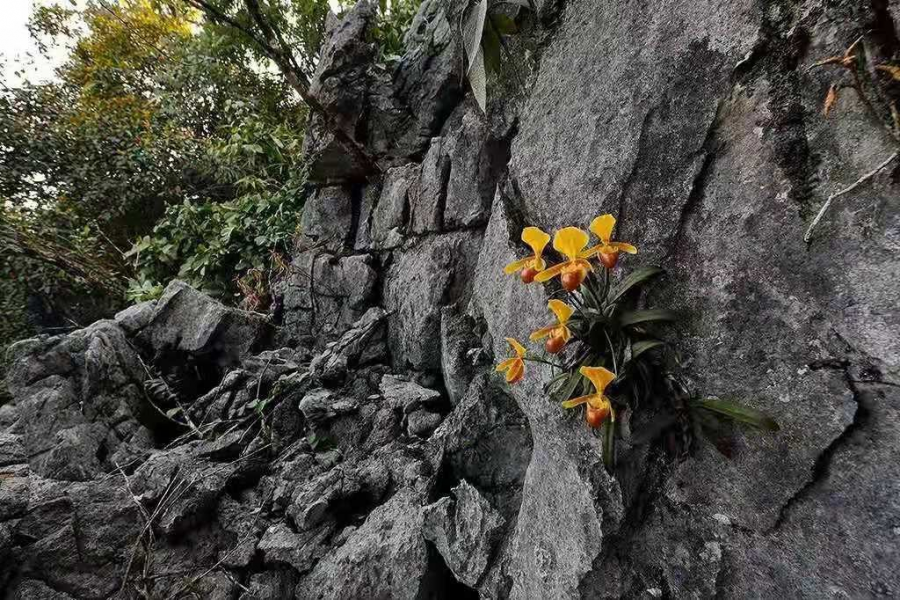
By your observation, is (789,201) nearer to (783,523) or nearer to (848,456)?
(848,456)

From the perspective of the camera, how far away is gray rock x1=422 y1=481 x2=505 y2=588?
2.02 m

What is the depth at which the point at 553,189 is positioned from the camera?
213 cm

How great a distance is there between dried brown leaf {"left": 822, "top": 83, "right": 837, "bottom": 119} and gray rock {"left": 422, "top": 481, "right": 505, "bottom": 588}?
2113 millimetres

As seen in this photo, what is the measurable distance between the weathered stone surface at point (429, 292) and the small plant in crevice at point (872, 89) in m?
2.34

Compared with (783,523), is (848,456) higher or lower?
higher

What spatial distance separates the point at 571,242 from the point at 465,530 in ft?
5.44

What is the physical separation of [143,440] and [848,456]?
4.61 metres

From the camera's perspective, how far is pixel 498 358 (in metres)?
2.56

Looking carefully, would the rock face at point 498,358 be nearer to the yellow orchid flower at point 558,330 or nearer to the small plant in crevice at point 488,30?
the small plant in crevice at point 488,30

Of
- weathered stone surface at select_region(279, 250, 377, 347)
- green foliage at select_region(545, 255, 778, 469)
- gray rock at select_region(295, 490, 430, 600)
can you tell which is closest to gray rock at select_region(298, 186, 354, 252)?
weathered stone surface at select_region(279, 250, 377, 347)

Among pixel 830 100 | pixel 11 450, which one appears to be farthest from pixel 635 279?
pixel 11 450

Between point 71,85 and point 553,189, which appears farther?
point 71,85

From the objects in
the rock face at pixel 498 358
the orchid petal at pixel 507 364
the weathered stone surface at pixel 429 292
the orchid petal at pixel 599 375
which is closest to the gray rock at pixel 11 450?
the rock face at pixel 498 358

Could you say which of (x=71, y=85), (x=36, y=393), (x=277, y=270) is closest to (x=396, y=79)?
(x=277, y=270)
